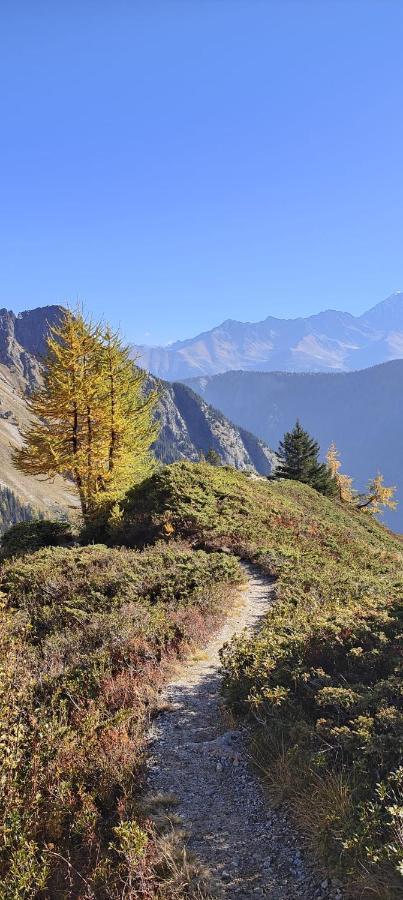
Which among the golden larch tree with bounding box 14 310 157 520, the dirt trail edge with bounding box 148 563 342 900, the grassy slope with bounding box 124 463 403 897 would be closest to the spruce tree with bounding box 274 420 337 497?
the golden larch tree with bounding box 14 310 157 520

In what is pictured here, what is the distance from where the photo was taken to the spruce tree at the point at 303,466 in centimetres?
5591

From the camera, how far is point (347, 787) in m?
5.87

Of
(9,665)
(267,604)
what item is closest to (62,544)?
(267,604)

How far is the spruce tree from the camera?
55906 millimetres

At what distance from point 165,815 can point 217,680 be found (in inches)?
150

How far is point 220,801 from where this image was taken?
22.5 feet

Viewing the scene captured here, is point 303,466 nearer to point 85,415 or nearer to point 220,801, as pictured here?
point 85,415

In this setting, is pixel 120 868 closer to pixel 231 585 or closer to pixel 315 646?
pixel 315 646

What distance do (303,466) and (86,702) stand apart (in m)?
49.2

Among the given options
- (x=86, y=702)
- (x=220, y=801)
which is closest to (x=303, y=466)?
(x=86, y=702)

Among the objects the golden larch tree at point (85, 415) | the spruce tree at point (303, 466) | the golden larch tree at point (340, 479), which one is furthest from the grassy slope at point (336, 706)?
the golden larch tree at point (340, 479)

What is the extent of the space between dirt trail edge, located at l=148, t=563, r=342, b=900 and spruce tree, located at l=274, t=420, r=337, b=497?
154 ft

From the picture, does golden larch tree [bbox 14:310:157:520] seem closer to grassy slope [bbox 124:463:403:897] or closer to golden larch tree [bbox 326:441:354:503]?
grassy slope [bbox 124:463:403:897]

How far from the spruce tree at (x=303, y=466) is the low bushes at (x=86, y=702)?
3987 centimetres
